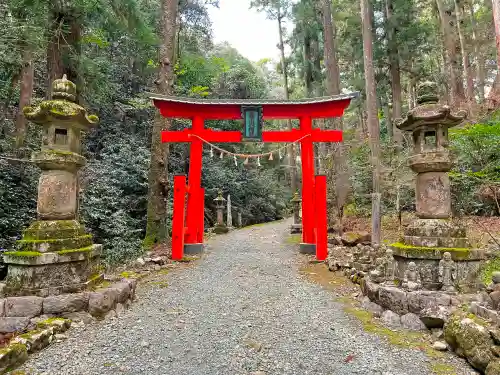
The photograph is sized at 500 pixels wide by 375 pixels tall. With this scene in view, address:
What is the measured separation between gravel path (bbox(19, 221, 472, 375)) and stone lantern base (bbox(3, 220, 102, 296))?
577 mm

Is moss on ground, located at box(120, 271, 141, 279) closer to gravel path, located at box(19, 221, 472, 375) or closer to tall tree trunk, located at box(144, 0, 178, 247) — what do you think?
gravel path, located at box(19, 221, 472, 375)

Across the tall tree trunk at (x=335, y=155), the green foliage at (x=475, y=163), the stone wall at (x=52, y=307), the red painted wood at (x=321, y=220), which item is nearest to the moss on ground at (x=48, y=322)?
the stone wall at (x=52, y=307)

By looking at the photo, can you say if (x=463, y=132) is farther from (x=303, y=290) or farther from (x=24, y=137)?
(x=24, y=137)

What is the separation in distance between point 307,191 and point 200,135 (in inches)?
120

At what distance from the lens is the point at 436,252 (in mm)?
3445

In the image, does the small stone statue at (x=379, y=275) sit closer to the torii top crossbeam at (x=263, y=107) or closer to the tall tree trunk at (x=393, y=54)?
the torii top crossbeam at (x=263, y=107)

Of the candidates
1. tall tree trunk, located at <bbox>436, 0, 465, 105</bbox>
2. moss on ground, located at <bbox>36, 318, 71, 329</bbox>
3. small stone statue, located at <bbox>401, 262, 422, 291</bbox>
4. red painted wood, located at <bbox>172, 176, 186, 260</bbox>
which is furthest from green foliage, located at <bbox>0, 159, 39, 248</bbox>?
tall tree trunk, located at <bbox>436, 0, 465, 105</bbox>

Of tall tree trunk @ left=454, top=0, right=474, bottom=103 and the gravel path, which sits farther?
tall tree trunk @ left=454, top=0, right=474, bottom=103

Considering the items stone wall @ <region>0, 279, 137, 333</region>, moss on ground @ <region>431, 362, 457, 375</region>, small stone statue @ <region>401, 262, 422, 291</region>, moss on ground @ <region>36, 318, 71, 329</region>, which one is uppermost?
small stone statue @ <region>401, 262, 422, 291</region>

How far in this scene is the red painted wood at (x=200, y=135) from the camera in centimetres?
745

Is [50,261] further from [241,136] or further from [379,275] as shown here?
[241,136]

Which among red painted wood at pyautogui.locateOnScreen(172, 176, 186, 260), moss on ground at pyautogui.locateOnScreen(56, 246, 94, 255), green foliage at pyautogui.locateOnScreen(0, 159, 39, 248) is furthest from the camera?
red painted wood at pyautogui.locateOnScreen(172, 176, 186, 260)

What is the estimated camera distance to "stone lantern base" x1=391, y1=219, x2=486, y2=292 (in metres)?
→ 3.39

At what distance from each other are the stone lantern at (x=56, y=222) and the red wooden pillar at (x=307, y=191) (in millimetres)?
5179
